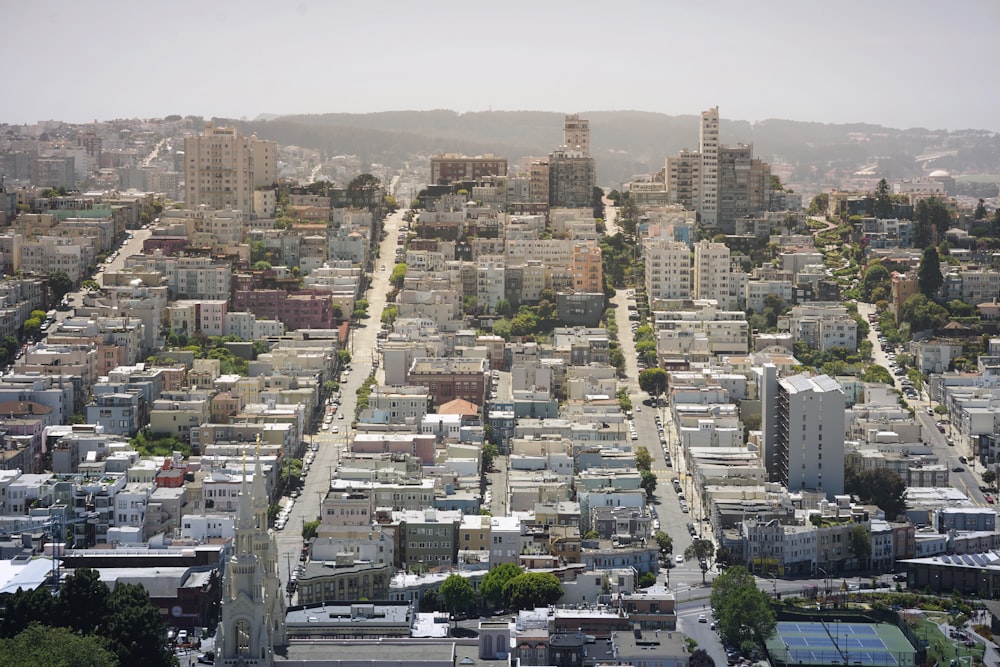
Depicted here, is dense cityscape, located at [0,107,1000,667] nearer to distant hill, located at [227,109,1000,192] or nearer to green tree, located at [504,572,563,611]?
green tree, located at [504,572,563,611]

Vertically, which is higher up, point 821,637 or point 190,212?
point 190,212

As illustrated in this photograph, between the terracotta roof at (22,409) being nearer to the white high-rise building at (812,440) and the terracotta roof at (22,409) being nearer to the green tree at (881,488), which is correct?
the white high-rise building at (812,440)

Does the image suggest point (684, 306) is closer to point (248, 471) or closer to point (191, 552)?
point (248, 471)

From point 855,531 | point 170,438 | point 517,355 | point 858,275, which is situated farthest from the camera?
point 858,275

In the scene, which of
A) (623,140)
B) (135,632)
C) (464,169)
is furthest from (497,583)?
(623,140)

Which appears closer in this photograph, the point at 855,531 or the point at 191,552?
the point at 191,552

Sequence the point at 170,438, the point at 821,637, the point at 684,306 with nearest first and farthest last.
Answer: the point at 821,637 < the point at 170,438 < the point at 684,306

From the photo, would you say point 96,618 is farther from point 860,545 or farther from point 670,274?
point 670,274

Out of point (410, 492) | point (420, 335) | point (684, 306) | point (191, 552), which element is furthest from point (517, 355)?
point (191, 552)
